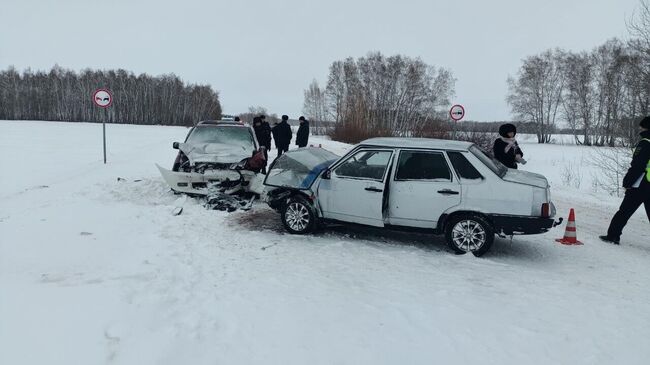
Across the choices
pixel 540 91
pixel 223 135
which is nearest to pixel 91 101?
pixel 540 91

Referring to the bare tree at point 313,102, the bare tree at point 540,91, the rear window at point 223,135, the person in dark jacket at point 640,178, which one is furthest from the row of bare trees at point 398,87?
the person in dark jacket at point 640,178

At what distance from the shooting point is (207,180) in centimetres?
938

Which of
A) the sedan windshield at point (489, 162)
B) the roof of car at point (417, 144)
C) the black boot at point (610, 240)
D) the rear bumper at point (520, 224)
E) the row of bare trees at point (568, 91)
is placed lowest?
the black boot at point (610, 240)

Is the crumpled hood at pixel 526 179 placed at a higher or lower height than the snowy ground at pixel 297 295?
higher

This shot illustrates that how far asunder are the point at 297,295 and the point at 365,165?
9.18ft

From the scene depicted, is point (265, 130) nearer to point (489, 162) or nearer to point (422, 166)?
point (422, 166)

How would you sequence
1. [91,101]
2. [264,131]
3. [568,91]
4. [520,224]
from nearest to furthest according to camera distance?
1. [520,224]
2. [264,131]
3. [568,91]
4. [91,101]

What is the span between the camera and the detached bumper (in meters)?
9.32

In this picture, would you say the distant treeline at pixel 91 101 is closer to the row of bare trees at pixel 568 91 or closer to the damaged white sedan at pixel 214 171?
the row of bare trees at pixel 568 91

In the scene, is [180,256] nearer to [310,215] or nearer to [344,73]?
[310,215]

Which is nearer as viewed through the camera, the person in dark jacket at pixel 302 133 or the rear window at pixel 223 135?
the rear window at pixel 223 135

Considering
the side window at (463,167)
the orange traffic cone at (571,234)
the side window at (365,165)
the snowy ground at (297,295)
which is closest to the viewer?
the snowy ground at (297,295)

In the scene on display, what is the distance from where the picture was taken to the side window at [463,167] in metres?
6.20

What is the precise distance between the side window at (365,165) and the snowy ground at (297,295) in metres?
1.07
